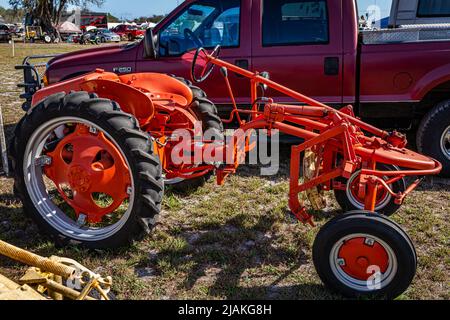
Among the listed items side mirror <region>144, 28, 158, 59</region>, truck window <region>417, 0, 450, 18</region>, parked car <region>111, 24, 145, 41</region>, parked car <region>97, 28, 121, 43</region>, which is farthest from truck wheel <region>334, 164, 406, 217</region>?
parked car <region>111, 24, 145, 41</region>

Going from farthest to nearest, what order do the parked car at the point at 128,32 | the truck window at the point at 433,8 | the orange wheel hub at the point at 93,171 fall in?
the parked car at the point at 128,32 → the truck window at the point at 433,8 → the orange wheel hub at the point at 93,171

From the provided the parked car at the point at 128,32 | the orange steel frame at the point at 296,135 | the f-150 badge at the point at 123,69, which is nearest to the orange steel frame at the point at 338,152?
the orange steel frame at the point at 296,135

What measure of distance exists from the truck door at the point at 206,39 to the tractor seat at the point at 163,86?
1.33 metres

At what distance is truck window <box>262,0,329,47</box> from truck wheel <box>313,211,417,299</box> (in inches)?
127

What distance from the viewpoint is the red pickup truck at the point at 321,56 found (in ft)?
17.9

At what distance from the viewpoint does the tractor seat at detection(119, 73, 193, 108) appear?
177 inches

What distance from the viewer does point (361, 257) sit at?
3.09 metres

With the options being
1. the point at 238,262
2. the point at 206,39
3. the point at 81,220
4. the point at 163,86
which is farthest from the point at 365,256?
the point at 206,39

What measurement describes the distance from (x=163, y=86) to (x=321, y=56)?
6.85ft

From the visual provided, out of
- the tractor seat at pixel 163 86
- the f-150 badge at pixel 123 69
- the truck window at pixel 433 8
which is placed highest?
the truck window at pixel 433 8

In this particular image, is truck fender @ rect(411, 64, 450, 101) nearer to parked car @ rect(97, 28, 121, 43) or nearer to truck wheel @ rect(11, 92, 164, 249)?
truck wheel @ rect(11, 92, 164, 249)

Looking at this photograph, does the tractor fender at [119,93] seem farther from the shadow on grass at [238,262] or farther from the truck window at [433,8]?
the truck window at [433,8]

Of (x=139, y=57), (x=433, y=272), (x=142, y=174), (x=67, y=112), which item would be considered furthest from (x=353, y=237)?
(x=139, y=57)

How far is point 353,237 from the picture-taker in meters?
3.09
